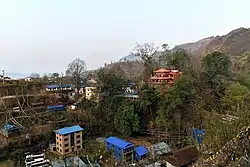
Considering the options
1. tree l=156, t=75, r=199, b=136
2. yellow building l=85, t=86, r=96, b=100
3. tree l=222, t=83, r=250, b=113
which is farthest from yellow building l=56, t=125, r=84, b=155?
tree l=222, t=83, r=250, b=113

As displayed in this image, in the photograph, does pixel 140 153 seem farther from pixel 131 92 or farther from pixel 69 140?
pixel 131 92

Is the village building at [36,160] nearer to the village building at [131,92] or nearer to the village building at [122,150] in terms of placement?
the village building at [122,150]

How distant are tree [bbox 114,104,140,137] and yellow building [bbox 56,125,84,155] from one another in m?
2.41

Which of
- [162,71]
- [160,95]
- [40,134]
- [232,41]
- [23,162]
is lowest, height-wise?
[23,162]

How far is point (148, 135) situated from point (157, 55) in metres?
9.46

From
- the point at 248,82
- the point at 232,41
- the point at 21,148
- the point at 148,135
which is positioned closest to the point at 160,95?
the point at 148,135

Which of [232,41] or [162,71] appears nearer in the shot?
[162,71]

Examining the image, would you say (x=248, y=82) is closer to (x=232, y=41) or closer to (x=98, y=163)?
(x=98, y=163)

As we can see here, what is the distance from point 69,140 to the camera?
13.1 m

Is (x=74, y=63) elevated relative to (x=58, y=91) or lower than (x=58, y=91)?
elevated

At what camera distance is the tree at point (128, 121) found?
1393 centimetres

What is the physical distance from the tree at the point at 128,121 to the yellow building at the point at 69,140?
241 centimetres

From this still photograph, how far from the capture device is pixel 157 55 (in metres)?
21.8

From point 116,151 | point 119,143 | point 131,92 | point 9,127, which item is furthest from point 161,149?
point 9,127
